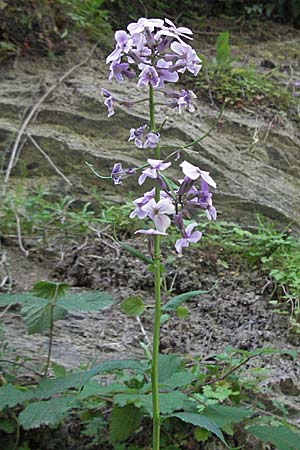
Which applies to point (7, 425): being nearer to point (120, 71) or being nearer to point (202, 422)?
point (202, 422)

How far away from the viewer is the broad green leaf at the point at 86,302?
185 cm

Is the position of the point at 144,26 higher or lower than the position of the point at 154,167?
higher

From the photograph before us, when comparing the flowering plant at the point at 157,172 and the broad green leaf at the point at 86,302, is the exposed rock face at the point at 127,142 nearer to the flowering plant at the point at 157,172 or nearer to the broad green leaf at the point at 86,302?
the broad green leaf at the point at 86,302

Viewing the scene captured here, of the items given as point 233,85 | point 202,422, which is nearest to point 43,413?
point 202,422

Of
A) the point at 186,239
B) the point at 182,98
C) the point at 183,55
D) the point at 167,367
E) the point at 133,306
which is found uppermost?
the point at 183,55

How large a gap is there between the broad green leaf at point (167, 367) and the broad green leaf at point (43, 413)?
0.25m

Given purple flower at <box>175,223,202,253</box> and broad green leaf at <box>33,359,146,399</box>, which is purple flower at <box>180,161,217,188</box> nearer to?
purple flower at <box>175,223,202,253</box>

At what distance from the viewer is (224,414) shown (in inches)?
67.6

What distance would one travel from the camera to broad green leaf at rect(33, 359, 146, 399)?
1.61 meters

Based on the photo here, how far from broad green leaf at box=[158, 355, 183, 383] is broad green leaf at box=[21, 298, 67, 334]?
14.1 inches

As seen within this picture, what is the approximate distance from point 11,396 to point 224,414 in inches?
22.3

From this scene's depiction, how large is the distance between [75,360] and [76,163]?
1.97 meters

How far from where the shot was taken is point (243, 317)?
2652mm

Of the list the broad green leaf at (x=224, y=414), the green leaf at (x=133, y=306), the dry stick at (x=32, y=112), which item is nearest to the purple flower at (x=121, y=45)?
the green leaf at (x=133, y=306)
